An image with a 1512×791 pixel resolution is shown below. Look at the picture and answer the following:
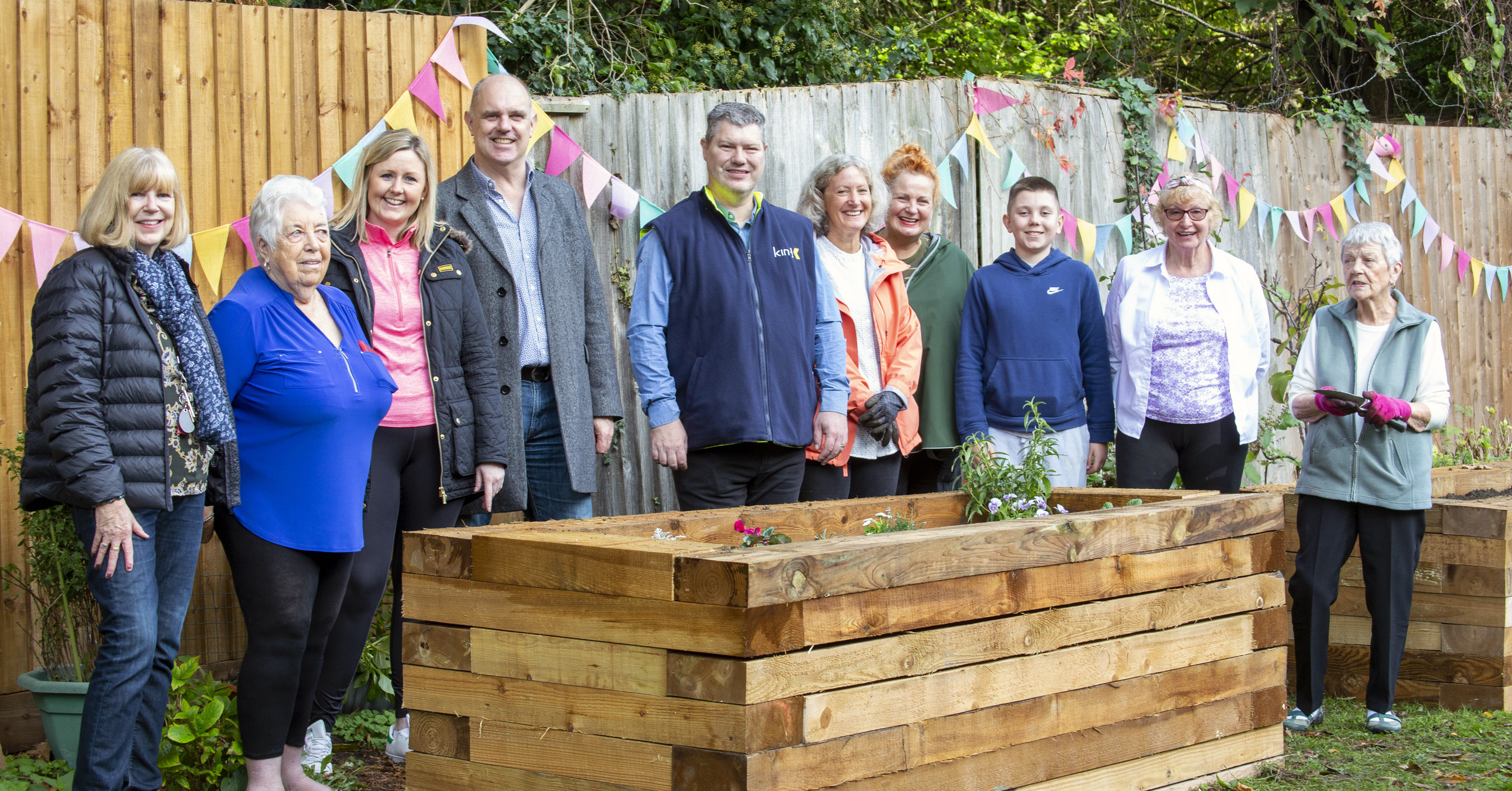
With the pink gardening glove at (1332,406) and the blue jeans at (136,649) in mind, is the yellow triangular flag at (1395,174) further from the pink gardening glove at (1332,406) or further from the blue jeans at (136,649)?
the blue jeans at (136,649)

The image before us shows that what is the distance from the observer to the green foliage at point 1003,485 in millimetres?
3451

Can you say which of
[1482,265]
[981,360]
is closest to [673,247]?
[981,360]

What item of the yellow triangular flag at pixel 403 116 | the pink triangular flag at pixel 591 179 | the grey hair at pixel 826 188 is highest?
the yellow triangular flag at pixel 403 116

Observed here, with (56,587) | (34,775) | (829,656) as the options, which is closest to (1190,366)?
(829,656)

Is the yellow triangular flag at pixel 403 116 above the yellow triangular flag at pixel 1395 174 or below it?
below

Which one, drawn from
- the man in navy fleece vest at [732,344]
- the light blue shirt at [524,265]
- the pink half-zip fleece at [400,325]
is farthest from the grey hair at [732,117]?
the pink half-zip fleece at [400,325]

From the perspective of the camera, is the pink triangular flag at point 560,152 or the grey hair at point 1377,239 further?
the pink triangular flag at point 560,152

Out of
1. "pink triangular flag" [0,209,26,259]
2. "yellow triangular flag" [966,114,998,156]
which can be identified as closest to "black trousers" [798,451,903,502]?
"yellow triangular flag" [966,114,998,156]

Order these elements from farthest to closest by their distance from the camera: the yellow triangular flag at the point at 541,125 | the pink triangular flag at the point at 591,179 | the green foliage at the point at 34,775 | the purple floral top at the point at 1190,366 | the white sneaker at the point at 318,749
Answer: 1. the pink triangular flag at the point at 591,179
2. the yellow triangular flag at the point at 541,125
3. the purple floral top at the point at 1190,366
4. the white sneaker at the point at 318,749
5. the green foliage at the point at 34,775

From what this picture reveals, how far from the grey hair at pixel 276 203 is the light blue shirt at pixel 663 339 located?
1054 millimetres

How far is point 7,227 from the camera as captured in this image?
3.90m

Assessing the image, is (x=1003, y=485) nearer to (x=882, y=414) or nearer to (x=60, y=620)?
(x=882, y=414)

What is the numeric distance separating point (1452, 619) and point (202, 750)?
393 cm

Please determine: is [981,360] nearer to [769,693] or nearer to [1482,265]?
[769,693]
